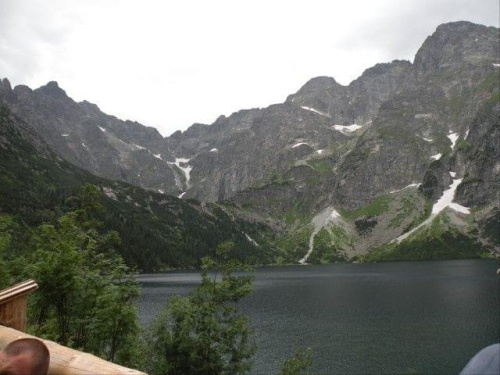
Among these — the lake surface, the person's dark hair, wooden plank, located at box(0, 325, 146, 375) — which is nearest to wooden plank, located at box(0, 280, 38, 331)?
wooden plank, located at box(0, 325, 146, 375)

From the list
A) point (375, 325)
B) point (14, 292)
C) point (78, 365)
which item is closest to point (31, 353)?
point (78, 365)

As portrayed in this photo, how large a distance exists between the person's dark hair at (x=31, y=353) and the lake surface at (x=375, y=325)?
42372 millimetres

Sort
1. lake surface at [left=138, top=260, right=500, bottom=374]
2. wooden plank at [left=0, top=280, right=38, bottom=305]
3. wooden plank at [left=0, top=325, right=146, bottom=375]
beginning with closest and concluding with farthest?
wooden plank at [left=0, top=325, right=146, bottom=375], wooden plank at [left=0, top=280, right=38, bottom=305], lake surface at [left=138, top=260, right=500, bottom=374]

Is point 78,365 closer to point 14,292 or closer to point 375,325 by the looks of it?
point 14,292

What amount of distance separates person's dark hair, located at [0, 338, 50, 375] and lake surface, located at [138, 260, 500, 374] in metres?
42.4

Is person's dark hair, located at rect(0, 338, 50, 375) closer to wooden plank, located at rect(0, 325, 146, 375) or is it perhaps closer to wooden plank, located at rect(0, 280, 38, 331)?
wooden plank, located at rect(0, 325, 146, 375)

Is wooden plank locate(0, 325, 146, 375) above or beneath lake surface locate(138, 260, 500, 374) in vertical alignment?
above

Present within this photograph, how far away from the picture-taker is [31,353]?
3363mm

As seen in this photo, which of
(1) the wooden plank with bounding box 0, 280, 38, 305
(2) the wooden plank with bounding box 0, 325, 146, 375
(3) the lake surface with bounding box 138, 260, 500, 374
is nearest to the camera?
(2) the wooden plank with bounding box 0, 325, 146, 375

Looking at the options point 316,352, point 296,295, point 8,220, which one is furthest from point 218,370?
point 296,295

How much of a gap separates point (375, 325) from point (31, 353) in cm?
9325

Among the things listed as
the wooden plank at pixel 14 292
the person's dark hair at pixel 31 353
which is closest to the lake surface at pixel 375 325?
the wooden plank at pixel 14 292

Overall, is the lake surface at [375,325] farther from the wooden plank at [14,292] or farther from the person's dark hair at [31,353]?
the person's dark hair at [31,353]

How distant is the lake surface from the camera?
63000 millimetres
